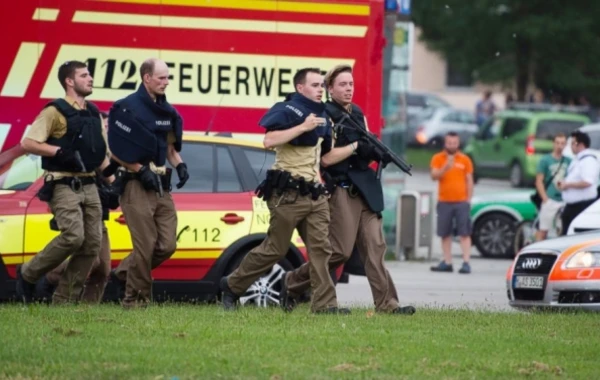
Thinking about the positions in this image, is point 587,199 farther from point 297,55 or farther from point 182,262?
point 182,262

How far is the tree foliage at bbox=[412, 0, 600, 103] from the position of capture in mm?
38562

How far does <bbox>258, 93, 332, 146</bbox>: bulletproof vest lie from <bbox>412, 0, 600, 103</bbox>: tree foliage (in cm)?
2898

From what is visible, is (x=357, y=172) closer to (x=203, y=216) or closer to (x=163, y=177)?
(x=163, y=177)

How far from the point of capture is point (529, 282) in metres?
11.8

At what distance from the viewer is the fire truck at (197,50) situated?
12547mm

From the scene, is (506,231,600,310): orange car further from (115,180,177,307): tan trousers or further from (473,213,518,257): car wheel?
(473,213,518,257): car wheel

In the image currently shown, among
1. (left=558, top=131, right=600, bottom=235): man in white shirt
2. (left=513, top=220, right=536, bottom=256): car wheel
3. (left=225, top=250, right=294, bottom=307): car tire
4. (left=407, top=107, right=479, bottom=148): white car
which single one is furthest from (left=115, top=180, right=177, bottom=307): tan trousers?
(left=407, top=107, right=479, bottom=148): white car

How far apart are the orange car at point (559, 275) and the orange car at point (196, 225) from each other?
179 cm

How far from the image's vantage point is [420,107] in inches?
1797

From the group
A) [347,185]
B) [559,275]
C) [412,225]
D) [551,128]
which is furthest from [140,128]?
[551,128]

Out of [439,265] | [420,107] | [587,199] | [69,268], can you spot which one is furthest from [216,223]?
[420,107]

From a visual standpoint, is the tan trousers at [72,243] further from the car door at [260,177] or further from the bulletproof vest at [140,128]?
the car door at [260,177]

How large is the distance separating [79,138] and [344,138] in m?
1.87

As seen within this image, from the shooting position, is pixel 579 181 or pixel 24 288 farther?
pixel 579 181
